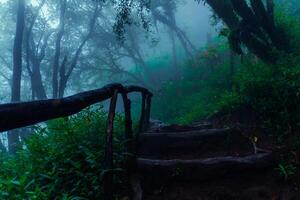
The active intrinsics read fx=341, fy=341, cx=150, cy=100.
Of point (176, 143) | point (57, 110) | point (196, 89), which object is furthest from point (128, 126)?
point (196, 89)

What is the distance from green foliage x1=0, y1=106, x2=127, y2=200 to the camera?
171 inches

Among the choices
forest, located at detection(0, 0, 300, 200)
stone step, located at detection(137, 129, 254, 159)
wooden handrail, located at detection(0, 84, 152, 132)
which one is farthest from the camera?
stone step, located at detection(137, 129, 254, 159)

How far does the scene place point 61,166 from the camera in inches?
193

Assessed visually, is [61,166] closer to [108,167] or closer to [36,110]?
[108,167]

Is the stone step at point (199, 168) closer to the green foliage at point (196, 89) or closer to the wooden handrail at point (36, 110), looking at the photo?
the wooden handrail at point (36, 110)

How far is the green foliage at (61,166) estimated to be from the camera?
14.3 ft

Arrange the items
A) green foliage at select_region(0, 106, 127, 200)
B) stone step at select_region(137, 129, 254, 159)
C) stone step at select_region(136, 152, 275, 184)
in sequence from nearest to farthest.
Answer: green foliage at select_region(0, 106, 127, 200) → stone step at select_region(136, 152, 275, 184) → stone step at select_region(137, 129, 254, 159)

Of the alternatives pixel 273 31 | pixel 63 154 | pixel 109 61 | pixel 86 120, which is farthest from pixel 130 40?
pixel 63 154

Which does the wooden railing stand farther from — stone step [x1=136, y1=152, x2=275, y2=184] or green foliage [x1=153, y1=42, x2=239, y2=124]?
green foliage [x1=153, y1=42, x2=239, y2=124]

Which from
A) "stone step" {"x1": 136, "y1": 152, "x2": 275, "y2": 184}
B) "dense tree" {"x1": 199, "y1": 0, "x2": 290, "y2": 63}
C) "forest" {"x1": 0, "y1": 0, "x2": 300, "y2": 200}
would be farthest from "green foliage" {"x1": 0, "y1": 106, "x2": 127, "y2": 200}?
"dense tree" {"x1": 199, "y1": 0, "x2": 290, "y2": 63}

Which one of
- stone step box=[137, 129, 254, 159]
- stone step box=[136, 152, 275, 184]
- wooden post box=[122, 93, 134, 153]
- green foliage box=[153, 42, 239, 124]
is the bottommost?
stone step box=[136, 152, 275, 184]

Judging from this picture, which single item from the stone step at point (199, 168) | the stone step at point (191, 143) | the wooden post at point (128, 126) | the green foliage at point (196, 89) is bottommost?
the stone step at point (199, 168)

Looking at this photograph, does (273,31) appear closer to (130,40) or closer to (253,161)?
(253,161)

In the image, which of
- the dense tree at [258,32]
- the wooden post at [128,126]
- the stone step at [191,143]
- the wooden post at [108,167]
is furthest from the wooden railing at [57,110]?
the dense tree at [258,32]
